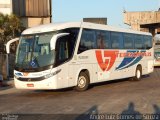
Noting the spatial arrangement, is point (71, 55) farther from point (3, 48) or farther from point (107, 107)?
point (3, 48)

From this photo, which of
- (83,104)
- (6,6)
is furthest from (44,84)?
(6,6)

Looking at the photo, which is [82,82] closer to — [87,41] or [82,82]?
[82,82]

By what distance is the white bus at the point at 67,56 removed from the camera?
1669cm

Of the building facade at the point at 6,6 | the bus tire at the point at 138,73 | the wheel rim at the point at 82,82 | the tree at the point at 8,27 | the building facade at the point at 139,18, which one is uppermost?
the building facade at the point at 6,6

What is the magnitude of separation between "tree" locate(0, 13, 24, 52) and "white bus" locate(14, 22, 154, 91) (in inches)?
616

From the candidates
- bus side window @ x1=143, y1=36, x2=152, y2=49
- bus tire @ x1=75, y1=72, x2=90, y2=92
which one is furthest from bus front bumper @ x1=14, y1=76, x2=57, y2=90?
bus side window @ x1=143, y1=36, x2=152, y2=49

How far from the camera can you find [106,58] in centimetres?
2078

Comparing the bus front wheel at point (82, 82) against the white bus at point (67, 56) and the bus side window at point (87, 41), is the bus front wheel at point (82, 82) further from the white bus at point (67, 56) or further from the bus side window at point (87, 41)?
the bus side window at point (87, 41)

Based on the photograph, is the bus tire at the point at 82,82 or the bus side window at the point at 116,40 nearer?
the bus tire at the point at 82,82

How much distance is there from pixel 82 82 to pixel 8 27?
19.0 metres

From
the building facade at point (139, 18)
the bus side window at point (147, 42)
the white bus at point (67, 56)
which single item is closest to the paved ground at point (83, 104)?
the white bus at point (67, 56)

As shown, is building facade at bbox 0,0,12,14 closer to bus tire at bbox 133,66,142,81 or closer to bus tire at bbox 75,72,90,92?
bus tire at bbox 133,66,142,81

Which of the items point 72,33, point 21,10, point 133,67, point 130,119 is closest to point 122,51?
point 133,67

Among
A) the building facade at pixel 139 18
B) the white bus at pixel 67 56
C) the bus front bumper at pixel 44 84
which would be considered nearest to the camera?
the bus front bumper at pixel 44 84
